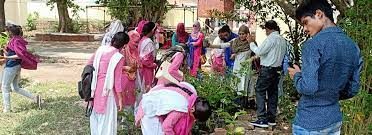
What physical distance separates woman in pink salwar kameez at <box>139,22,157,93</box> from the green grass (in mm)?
993

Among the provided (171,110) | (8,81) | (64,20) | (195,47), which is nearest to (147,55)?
(8,81)

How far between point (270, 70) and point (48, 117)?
3.14m

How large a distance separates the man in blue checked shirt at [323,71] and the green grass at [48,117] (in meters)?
3.80

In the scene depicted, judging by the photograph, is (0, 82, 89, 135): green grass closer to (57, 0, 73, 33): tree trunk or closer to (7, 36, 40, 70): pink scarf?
(7, 36, 40, 70): pink scarf

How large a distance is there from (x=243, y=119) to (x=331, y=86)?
3770 mm

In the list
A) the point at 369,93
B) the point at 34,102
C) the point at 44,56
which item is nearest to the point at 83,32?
the point at 44,56

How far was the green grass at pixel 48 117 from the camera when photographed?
606 centimetres

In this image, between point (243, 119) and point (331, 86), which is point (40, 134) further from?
point (331, 86)

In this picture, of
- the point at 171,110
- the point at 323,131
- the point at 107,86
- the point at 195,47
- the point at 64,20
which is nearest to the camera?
the point at 323,131

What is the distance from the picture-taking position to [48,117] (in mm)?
6672

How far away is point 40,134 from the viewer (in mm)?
5852

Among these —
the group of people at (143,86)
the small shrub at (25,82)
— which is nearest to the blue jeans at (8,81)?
the group of people at (143,86)

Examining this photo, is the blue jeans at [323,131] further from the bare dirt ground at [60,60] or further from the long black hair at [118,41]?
the bare dirt ground at [60,60]

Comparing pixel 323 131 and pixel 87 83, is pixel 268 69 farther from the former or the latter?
pixel 323 131
